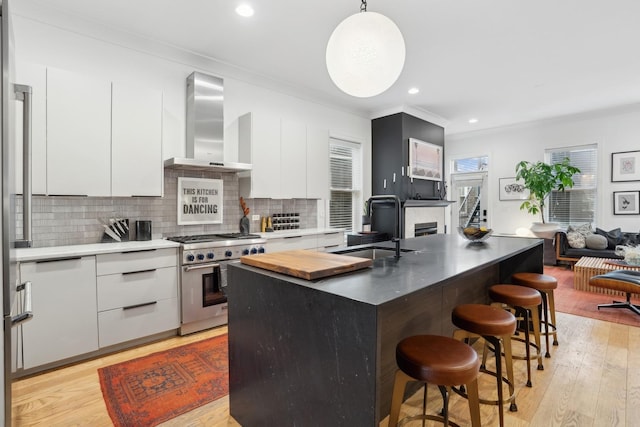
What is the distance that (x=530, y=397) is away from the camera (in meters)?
2.09

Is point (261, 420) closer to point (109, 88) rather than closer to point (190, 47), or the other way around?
point (109, 88)

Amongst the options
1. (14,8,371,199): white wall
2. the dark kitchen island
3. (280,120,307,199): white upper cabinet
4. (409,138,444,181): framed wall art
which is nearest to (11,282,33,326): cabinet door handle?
the dark kitchen island

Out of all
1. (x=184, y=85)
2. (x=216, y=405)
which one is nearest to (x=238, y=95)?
(x=184, y=85)

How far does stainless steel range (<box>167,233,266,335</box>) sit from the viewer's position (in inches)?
121

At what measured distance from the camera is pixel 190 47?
3527 mm

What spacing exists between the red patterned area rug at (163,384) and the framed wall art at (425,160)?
4344 mm

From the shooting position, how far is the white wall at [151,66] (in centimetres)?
284

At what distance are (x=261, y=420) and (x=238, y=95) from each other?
366 cm

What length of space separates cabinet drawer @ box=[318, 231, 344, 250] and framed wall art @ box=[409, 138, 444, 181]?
1912 mm

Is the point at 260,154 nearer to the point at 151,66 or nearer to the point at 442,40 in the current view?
the point at 151,66

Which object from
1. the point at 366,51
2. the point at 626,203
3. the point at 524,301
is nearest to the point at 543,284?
the point at 524,301

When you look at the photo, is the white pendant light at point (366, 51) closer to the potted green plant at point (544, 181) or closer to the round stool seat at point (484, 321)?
the round stool seat at point (484, 321)

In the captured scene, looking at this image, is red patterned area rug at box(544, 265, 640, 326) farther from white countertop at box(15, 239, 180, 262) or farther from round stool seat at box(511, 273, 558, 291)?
white countertop at box(15, 239, 180, 262)

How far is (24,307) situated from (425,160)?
582cm
